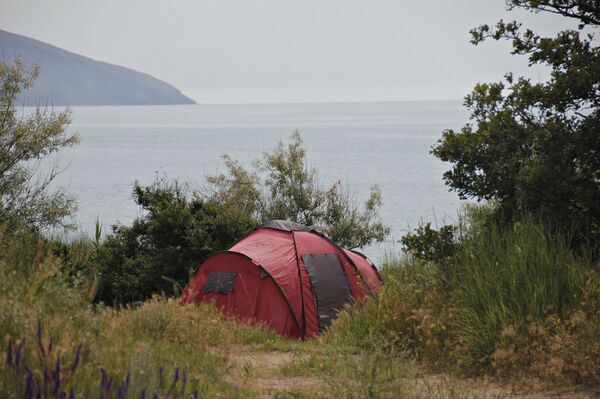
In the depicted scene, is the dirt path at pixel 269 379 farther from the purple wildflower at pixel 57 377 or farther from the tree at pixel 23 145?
the tree at pixel 23 145

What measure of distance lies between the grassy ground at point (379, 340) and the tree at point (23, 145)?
16.8 metres

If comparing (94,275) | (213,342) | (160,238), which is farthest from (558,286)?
(160,238)

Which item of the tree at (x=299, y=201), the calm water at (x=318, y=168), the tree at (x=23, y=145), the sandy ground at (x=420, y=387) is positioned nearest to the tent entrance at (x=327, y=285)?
the sandy ground at (x=420, y=387)

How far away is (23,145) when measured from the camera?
974 inches

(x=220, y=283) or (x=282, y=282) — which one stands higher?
(x=282, y=282)

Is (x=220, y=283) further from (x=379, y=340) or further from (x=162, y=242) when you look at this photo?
(x=379, y=340)

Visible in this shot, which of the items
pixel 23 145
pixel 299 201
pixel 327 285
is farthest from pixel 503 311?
pixel 299 201

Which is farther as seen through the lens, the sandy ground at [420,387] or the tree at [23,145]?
the tree at [23,145]

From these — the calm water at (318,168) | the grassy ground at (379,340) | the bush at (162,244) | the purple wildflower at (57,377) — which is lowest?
the calm water at (318,168)

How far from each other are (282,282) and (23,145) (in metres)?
14.5

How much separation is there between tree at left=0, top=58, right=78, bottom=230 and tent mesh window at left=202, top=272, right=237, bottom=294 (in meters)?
12.1

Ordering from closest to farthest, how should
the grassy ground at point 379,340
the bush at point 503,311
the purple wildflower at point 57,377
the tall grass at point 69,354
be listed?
the purple wildflower at point 57,377 → the tall grass at point 69,354 → the grassy ground at point 379,340 → the bush at point 503,311

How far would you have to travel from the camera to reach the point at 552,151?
30.4 feet

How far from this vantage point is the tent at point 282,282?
13.8 metres
